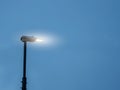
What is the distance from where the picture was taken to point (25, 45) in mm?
12328

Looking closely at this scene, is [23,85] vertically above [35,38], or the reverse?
[35,38]

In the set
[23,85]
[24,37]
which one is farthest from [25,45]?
[23,85]

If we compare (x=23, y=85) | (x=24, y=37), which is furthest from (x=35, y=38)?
(x=23, y=85)

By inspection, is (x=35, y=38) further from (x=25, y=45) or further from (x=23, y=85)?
(x=23, y=85)

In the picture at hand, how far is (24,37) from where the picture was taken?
40.6 ft

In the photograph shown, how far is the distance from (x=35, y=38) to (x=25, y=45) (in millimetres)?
530

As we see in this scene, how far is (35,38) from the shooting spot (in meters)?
12.5

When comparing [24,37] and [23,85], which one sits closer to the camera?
[23,85]

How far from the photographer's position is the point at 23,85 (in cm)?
1148

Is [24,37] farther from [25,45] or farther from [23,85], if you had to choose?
[23,85]

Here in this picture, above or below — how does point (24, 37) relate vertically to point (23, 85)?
above

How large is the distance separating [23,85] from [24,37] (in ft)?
6.81

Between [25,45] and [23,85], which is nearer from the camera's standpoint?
[23,85]

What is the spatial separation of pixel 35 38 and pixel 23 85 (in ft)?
7.03
